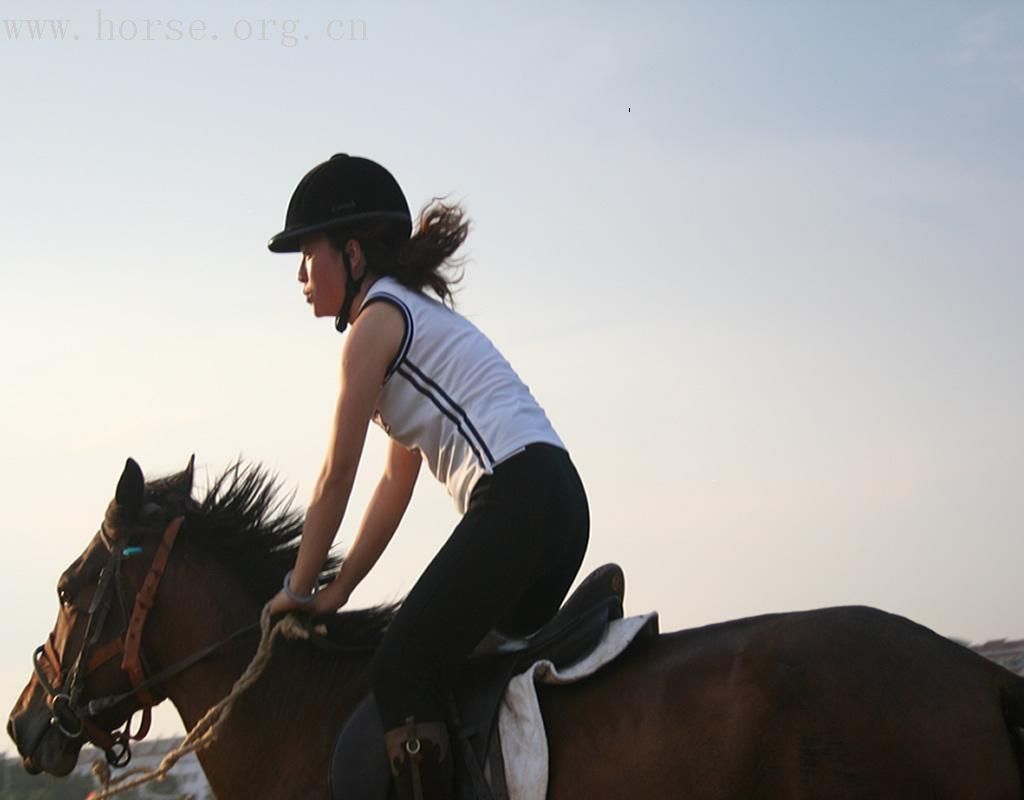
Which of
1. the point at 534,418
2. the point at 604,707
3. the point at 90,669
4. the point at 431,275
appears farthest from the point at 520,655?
the point at 90,669

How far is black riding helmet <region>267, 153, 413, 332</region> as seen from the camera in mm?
5160

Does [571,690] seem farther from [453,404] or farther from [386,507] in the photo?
[386,507]

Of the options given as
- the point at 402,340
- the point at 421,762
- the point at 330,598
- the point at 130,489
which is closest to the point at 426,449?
the point at 402,340

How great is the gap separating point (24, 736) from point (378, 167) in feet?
8.52

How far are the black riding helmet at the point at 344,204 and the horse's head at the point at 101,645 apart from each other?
1114mm

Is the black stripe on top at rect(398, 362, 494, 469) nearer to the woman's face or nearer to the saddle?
the woman's face

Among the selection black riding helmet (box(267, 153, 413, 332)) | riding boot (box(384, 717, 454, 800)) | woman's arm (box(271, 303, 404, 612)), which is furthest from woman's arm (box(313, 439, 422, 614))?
riding boot (box(384, 717, 454, 800))

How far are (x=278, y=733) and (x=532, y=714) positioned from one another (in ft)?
3.44

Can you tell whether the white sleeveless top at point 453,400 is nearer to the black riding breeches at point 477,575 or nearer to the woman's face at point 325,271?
the black riding breeches at point 477,575

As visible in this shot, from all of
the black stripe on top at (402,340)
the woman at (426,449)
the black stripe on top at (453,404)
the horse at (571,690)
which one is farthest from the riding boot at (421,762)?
the black stripe on top at (402,340)

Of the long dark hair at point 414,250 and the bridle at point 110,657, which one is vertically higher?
the long dark hair at point 414,250

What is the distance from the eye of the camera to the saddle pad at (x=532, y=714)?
4.39 metres

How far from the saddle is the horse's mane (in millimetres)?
845

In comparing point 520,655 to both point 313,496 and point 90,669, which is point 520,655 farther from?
point 90,669
